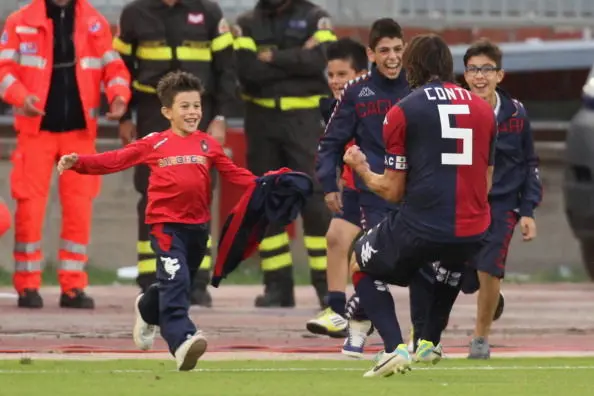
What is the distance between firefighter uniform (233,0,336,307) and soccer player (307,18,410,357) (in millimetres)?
2561

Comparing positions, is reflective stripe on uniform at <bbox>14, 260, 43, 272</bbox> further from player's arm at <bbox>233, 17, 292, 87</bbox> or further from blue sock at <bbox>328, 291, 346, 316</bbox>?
blue sock at <bbox>328, 291, 346, 316</bbox>

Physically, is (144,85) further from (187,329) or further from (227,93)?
(187,329)

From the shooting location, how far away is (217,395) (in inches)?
384

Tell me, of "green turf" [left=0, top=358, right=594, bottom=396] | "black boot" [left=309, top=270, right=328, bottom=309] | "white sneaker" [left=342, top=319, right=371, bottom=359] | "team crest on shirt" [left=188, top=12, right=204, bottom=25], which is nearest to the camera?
"green turf" [left=0, top=358, right=594, bottom=396]

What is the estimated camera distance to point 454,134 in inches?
414

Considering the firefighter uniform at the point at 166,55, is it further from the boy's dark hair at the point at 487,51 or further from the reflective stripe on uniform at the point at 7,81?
the boy's dark hair at the point at 487,51

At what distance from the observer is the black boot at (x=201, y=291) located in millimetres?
15742

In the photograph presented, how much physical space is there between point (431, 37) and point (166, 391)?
2.14 m

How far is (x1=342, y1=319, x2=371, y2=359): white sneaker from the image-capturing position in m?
12.1

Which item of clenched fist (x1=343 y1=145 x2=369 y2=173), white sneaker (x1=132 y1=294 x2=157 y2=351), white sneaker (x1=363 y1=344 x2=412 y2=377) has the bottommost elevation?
white sneaker (x1=132 y1=294 x2=157 y2=351)

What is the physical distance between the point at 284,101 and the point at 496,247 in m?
3.56

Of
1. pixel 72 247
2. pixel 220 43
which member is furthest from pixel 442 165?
pixel 72 247

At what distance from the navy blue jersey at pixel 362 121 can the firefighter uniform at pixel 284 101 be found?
101 inches

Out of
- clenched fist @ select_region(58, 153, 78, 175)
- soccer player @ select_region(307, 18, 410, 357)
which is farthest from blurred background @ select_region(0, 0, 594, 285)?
clenched fist @ select_region(58, 153, 78, 175)
